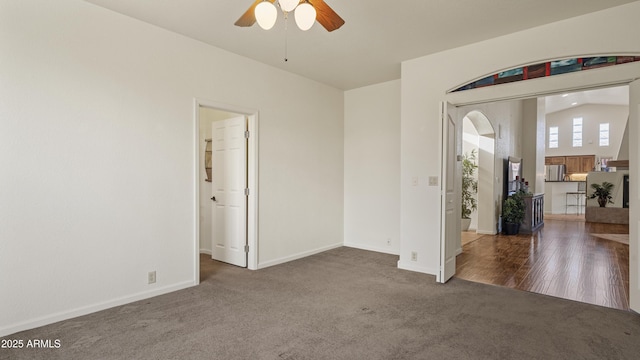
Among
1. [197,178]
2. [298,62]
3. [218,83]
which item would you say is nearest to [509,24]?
[298,62]

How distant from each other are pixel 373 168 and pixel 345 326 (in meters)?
3.27

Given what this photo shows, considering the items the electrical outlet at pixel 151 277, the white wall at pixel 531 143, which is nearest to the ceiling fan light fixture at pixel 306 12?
the electrical outlet at pixel 151 277

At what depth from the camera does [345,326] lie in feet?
9.04

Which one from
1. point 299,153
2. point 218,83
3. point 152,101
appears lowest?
point 299,153

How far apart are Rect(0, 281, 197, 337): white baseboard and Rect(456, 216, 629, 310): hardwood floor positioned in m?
3.51

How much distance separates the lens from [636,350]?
2.39 meters

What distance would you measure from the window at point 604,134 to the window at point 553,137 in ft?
5.00

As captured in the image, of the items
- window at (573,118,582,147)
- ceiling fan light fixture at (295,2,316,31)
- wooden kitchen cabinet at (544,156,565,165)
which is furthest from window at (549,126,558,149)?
ceiling fan light fixture at (295,2,316,31)

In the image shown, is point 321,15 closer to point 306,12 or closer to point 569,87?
point 306,12

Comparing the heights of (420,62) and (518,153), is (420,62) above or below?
above

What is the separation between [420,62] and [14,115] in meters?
4.31

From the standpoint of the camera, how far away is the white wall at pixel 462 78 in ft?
10.0

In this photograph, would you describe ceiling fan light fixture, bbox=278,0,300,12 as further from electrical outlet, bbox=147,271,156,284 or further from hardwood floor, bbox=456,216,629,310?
hardwood floor, bbox=456,216,629,310

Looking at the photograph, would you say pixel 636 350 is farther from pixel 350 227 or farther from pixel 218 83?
pixel 218 83
